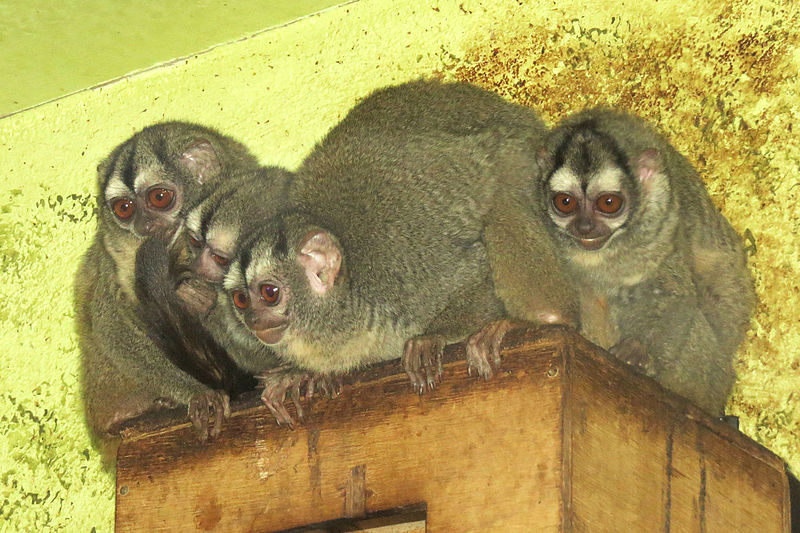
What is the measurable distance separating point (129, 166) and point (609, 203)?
5.24 ft

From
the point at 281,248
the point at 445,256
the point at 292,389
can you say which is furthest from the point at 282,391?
the point at 445,256

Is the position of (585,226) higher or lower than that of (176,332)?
higher

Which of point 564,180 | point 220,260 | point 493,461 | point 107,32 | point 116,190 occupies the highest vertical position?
point 107,32

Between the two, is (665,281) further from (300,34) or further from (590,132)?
(300,34)

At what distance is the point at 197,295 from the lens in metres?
3.07

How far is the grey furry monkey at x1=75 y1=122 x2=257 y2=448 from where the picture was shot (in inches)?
124

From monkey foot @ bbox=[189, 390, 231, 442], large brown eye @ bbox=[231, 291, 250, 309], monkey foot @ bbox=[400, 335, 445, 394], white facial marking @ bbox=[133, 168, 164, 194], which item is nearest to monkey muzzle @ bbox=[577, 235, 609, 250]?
monkey foot @ bbox=[400, 335, 445, 394]

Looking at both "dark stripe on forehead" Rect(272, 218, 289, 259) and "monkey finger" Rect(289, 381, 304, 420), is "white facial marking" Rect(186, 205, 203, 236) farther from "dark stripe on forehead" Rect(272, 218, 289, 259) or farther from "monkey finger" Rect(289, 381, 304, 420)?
"monkey finger" Rect(289, 381, 304, 420)

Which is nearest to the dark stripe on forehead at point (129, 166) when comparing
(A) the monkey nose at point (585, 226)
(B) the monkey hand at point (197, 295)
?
(B) the monkey hand at point (197, 295)

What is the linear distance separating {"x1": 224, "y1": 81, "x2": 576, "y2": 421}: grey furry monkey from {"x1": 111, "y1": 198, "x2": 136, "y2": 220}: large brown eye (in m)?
0.61

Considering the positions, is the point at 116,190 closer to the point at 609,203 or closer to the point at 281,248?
the point at 281,248

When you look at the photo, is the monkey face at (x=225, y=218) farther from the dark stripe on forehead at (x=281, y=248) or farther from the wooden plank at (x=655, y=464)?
the wooden plank at (x=655, y=464)

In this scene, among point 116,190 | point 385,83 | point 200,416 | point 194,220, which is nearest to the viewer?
point 200,416

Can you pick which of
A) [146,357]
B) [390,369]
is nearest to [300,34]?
[146,357]
